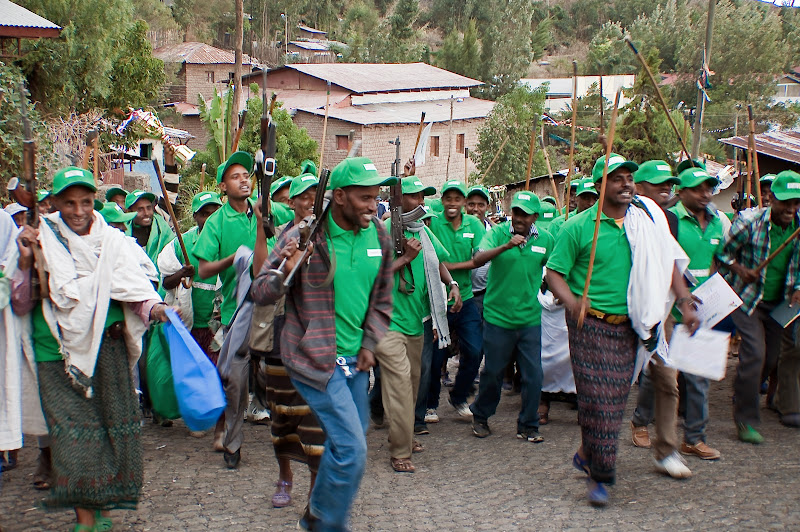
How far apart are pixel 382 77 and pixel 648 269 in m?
38.8

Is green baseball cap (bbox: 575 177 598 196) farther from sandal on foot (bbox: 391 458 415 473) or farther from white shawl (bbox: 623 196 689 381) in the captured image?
sandal on foot (bbox: 391 458 415 473)

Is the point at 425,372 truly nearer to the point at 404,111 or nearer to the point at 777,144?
the point at 777,144

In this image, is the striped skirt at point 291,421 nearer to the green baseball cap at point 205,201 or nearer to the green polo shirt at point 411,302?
the green polo shirt at point 411,302

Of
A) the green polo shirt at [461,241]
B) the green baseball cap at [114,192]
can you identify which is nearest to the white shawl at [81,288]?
the green polo shirt at [461,241]

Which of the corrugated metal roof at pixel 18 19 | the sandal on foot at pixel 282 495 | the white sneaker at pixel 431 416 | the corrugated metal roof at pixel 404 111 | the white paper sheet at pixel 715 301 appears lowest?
the white sneaker at pixel 431 416

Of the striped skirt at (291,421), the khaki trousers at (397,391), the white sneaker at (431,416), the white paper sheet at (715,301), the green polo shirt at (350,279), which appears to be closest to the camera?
the green polo shirt at (350,279)

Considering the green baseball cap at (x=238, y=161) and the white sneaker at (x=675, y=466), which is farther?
the green baseball cap at (x=238, y=161)

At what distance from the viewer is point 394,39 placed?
58625 millimetres

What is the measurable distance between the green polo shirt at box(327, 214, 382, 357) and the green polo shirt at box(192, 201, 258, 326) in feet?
6.06

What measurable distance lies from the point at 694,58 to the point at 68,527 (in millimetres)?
52068

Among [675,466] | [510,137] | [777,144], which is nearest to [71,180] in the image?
[675,466]

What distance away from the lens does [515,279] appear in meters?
6.73

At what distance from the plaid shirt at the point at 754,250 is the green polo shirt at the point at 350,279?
341 cm

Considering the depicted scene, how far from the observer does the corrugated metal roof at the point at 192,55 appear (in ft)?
152
